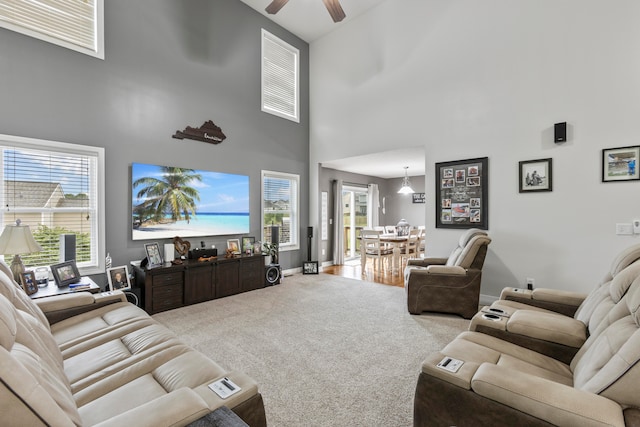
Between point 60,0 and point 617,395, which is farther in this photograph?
point 60,0

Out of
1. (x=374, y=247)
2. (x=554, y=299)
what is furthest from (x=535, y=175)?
(x=374, y=247)

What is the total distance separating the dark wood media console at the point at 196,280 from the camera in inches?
151

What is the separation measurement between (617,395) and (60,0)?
580 centimetres

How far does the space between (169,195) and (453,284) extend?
4.06m

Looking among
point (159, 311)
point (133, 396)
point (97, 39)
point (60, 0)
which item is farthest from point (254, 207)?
point (133, 396)

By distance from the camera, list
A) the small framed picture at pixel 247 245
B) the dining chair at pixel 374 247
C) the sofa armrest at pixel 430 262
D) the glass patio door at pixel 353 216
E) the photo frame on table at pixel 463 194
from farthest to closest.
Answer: the glass patio door at pixel 353 216 → the dining chair at pixel 374 247 → the small framed picture at pixel 247 245 → the sofa armrest at pixel 430 262 → the photo frame on table at pixel 463 194

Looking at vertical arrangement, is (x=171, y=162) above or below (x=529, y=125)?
below

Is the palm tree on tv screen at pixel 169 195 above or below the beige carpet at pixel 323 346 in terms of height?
above

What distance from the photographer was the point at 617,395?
40.1 inches

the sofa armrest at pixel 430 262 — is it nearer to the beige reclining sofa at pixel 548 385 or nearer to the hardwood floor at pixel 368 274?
the hardwood floor at pixel 368 274

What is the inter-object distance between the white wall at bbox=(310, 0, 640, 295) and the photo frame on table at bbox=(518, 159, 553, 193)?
68 mm

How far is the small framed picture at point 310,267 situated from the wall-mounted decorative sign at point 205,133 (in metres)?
2.94

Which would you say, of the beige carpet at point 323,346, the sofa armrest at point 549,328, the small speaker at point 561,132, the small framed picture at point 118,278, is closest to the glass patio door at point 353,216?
the beige carpet at point 323,346

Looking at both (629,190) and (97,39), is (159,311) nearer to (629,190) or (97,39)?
(97,39)
